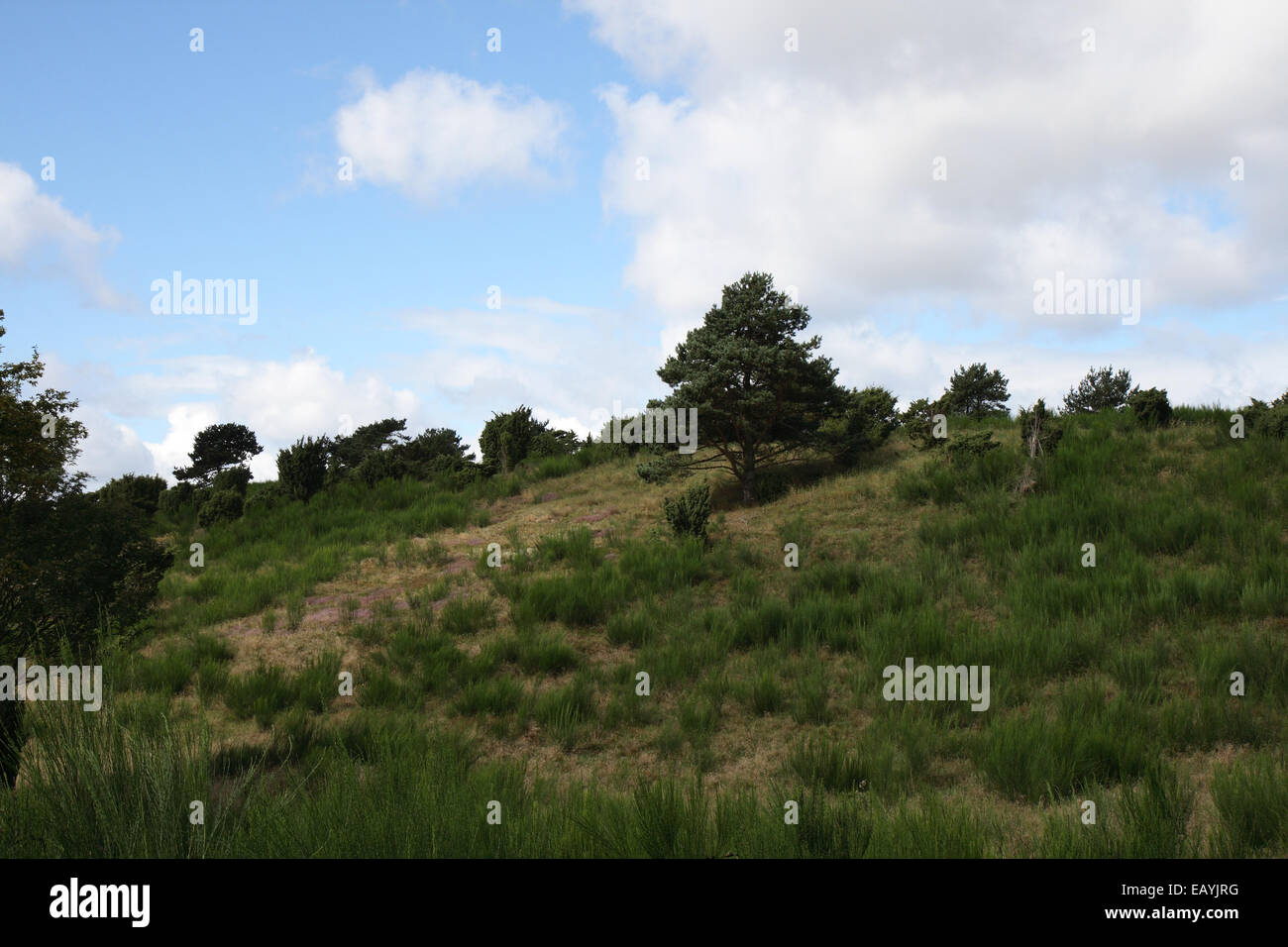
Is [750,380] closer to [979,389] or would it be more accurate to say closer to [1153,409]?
[1153,409]

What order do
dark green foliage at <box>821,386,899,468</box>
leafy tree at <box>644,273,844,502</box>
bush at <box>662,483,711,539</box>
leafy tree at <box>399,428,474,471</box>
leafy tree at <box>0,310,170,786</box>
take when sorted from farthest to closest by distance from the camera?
leafy tree at <box>399,428,474,471</box> < dark green foliage at <box>821,386,899,468</box> < leafy tree at <box>644,273,844,502</box> < bush at <box>662,483,711,539</box> < leafy tree at <box>0,310,170,786</box>

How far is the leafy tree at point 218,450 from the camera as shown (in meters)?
45.7

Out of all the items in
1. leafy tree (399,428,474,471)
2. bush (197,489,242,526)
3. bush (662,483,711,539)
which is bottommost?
bush (662,483,711,539)

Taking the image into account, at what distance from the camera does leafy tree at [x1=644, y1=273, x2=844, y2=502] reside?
51.0ft

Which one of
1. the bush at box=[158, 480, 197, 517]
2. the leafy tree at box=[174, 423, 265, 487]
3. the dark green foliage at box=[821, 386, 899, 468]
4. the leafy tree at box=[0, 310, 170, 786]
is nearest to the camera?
the leafy tree at box=[0, 310, 170, 786]

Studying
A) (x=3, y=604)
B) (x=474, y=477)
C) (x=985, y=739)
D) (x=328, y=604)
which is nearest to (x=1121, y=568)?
(x=985, y=739)

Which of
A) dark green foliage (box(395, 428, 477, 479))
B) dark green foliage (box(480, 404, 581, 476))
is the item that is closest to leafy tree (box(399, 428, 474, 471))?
dark green foliage (box(395, 428, 477, 479))

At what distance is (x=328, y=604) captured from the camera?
13.0 metres

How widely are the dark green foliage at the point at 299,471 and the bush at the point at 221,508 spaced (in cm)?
133

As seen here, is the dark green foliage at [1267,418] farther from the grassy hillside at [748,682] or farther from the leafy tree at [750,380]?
the leafy tree at [750,380]

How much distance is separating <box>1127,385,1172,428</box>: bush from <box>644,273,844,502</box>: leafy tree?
6.17m

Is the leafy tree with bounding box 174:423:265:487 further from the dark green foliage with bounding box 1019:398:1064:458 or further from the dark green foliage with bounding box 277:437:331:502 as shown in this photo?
the dark green foliage with bounding box 1019:398:1064:458

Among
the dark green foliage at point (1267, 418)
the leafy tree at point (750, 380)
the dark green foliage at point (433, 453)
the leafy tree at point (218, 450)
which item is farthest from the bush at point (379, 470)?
the leafy tree at point (218, 450)
